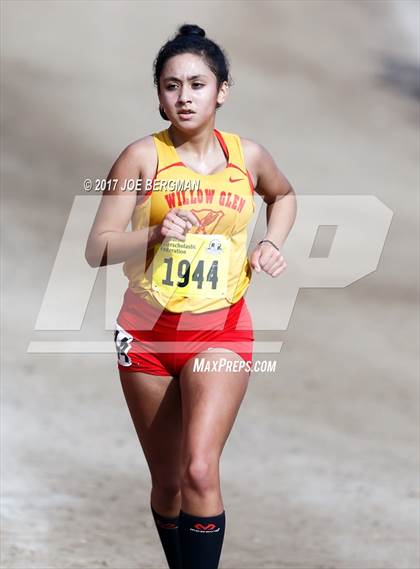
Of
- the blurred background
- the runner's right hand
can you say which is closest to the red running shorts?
the runner's right hand

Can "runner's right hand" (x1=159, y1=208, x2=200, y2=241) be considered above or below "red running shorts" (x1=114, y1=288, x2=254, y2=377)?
above

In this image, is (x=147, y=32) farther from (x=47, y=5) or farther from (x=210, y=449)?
(x=210, y=449)

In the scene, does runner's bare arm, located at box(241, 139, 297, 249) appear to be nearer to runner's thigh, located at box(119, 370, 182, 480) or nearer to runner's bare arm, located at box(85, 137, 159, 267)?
runner's bare arm, located at box(85, 137, 159, 267)

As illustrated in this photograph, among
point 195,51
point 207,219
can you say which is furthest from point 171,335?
point 195,51

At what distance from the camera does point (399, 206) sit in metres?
13.0

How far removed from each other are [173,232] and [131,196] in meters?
0.29

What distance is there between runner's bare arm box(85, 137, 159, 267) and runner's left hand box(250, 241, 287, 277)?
36 cm

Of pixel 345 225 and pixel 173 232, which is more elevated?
pixel 173 232

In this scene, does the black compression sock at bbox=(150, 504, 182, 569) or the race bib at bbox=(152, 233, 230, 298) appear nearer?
the race bib at bbox=(152, 233, 230, 298)

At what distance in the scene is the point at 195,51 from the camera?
13.0 feet

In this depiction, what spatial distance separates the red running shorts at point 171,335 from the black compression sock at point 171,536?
23.5 inches

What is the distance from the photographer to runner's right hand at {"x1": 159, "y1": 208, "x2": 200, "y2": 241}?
372 cm

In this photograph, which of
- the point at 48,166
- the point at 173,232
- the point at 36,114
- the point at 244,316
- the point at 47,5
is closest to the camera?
the point at 173,232

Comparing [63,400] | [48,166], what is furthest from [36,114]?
[63,400]
